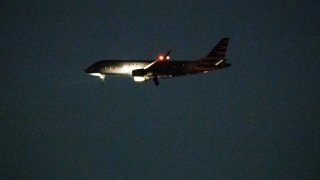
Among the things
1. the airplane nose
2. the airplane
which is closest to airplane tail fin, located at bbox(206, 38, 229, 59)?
the airplane

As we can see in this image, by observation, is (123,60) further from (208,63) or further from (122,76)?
(208,63)

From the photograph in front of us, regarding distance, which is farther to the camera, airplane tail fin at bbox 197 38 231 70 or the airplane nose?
the airplane nose

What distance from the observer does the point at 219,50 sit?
311 feet

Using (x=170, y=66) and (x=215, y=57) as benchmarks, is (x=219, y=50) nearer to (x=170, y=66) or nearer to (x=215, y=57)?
(x=215, y=57)

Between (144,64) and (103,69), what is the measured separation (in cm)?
847

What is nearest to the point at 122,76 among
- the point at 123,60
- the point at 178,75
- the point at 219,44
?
the point at 123,60

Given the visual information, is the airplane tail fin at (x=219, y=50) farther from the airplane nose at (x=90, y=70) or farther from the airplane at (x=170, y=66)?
the airplane nose at (x=90, y=70)

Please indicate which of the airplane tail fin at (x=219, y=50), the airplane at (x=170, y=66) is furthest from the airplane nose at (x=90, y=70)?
the airplane tail fin at (x=219, y=50)

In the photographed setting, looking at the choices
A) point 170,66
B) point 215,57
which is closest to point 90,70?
point 170,66

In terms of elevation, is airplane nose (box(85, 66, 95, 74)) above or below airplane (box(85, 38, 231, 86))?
above

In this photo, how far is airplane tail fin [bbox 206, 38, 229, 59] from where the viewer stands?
94.3 meters

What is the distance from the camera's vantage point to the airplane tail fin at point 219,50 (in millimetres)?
94312

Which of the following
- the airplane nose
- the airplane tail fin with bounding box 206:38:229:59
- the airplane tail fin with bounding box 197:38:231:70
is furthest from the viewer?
the airplane nose

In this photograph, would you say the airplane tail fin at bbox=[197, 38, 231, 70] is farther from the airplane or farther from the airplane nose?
the airplane nose
